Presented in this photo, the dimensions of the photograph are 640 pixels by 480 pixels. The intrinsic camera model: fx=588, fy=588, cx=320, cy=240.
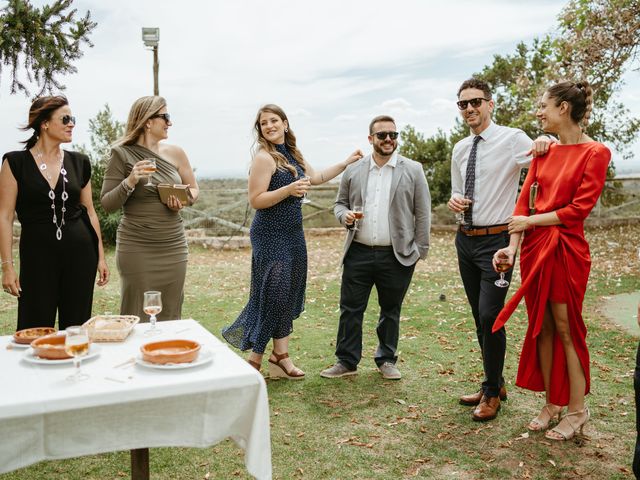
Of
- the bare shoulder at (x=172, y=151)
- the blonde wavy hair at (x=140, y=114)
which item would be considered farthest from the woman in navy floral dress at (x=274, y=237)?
the blonde wavy hair at (x=140, y=114)

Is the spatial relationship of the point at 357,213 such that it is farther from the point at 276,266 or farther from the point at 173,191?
the point at 173,191

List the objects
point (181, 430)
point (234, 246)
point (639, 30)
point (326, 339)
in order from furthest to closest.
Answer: point (234, 246), point (639, 30), point (326, 339), point (181, 430)

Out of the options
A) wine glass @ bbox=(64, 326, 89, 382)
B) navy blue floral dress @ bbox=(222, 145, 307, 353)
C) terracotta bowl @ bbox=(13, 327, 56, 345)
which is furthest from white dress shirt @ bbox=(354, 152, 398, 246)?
wine glass @ bbox=(64, 326, 89, 382)

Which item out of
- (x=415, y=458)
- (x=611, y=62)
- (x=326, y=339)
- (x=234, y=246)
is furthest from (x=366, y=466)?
(x=234, y=246)

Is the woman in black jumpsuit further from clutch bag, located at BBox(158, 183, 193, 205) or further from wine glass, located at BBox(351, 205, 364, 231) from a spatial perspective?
wine glass, located at BBox(351, 205, 364, 231)

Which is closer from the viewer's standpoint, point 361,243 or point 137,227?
point 137,227

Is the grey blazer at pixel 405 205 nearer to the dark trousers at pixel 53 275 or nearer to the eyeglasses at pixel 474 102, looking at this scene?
the eyeglasses at pixel 474 102

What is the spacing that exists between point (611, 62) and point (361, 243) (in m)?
8.00

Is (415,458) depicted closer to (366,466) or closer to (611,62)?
(366,466)

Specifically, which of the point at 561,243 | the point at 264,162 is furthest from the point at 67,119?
the point at 561,243

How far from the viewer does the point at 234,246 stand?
1449 centimetres

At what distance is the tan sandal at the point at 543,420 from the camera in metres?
4.12

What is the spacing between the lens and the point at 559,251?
12.5ft

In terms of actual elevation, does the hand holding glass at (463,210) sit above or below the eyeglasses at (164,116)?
below
